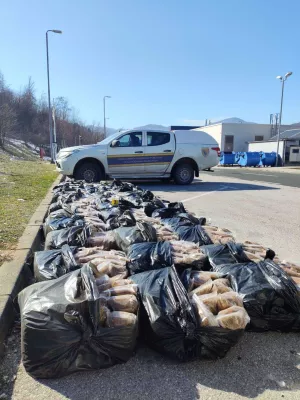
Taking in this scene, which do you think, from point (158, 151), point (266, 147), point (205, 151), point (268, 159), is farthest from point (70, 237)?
point (266, 147)

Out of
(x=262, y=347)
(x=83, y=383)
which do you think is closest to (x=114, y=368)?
(x=83, y=383)

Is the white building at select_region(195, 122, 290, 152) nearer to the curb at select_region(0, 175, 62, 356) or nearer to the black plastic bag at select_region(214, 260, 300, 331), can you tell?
the curb at select_region(0, 175, 62, 356)

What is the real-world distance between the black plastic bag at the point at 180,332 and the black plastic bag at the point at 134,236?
104 cm

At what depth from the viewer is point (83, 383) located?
1.75 metres

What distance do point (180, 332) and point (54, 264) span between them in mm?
1170

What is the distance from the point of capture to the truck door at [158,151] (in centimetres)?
1042

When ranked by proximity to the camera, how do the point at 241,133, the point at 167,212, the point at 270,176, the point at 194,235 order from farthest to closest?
the point at 241,133, the point at 270,176, the point at 167,212, the point at 194,235

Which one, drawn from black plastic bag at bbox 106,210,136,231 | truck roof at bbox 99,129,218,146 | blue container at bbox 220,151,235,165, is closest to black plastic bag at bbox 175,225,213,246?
black plastic bag at bbox 106,210,136,231

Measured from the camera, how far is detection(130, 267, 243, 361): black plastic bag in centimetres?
184

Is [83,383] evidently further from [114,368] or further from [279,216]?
[279,216]

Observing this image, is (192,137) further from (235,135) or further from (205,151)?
(235,135)

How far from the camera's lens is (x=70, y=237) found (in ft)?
9.95

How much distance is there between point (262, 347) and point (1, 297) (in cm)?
197

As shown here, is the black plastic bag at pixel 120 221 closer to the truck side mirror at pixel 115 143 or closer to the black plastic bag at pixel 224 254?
the black plastic bag at pixel 224 254
